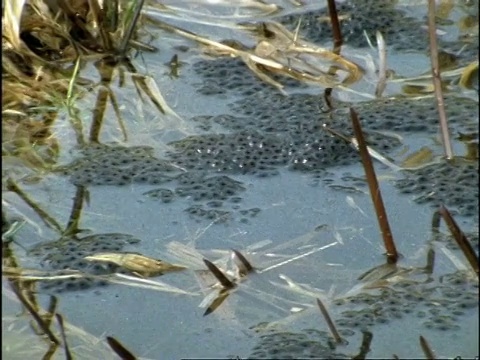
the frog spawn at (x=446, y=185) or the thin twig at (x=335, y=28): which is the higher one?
the thin twig at (x=335, y=28)

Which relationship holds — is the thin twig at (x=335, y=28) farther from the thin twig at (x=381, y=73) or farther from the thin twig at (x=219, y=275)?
the thin twig at (x=219, y=275)

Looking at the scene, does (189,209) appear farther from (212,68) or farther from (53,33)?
(53,33)

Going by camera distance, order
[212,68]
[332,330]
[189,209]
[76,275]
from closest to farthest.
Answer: [332,330] < [76,275] < [189,209] < [212,68]

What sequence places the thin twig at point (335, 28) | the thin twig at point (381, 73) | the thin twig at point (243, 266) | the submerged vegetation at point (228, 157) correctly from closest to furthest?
the submerged vegetation at point (228, 157), the thin twig at point (243, 266), the thin twig at point (381, 73), the thin twig at point (335, 28)

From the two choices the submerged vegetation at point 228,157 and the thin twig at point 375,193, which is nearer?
the thin twig at point 375,193

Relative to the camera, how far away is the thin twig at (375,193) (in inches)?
66.3

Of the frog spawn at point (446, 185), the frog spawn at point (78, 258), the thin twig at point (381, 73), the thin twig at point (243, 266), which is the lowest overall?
the frog spawn at point (78, 258)

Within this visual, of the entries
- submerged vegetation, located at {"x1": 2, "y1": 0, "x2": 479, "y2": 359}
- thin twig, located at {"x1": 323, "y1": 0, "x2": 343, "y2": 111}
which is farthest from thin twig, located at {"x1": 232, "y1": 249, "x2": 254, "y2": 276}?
thin twig, located at {"x1": 323, "y1": 0, "x2": 343, "y2": 111}

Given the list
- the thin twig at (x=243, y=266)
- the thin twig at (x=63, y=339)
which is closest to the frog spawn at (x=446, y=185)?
the thin twig at (x=243, y=266)

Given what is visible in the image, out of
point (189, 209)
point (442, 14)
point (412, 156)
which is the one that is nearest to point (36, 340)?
point (189, 209)

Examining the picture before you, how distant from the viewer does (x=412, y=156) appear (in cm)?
228

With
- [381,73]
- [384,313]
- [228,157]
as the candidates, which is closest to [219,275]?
[384,313]

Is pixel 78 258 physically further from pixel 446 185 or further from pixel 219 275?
pixel 446 185

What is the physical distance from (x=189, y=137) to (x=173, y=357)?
71cm
